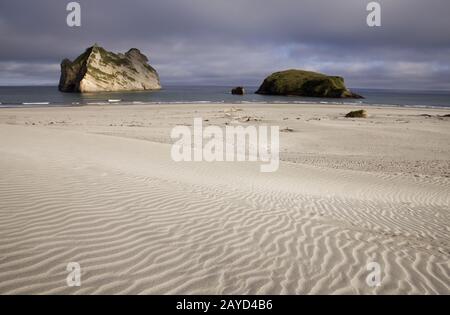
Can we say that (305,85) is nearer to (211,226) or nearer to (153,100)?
(153,100)

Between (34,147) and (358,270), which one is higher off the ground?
(34,147)

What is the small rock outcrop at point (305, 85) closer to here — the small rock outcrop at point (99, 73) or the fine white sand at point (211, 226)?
the small rock outcrop at point (99, 73)

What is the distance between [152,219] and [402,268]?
3937 millimetres

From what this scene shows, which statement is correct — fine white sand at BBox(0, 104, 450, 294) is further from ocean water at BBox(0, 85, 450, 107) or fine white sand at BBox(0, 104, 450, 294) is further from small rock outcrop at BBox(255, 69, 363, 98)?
small rock outcrop at BBox(255, 69, 363, 98)

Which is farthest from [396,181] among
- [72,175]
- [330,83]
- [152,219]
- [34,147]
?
[330,83]

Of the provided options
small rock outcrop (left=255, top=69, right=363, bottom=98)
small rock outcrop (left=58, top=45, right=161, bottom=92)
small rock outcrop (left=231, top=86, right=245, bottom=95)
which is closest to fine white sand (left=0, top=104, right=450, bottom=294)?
small rock outcrop (left=255, top=69, right=363, bottom=98)

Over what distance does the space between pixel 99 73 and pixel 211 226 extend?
346 ft

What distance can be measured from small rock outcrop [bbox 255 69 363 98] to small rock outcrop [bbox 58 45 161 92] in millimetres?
50226

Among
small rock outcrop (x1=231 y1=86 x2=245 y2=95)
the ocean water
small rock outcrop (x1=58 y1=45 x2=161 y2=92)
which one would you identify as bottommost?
the ocean water

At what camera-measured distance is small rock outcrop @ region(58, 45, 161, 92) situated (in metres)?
93.0

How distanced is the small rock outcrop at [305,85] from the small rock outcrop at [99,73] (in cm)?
5023

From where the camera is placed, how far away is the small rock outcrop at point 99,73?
93.0 m
